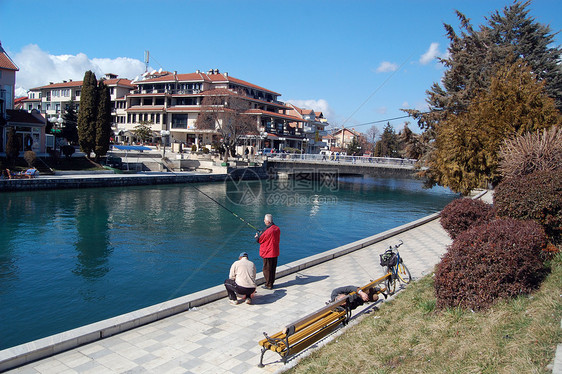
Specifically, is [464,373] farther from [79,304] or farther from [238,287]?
[79,304]

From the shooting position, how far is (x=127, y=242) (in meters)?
16.2

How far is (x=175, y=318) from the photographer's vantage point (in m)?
7.05

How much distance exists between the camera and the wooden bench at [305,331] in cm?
535

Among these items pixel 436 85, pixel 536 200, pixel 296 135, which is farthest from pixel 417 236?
pixel 296 135

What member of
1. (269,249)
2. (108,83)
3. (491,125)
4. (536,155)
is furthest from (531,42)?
(108,83)

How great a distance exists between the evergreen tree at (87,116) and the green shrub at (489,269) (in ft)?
125

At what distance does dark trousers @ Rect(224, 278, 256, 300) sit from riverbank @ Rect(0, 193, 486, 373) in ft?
0.65

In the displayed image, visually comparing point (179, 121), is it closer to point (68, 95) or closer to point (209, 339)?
point (68, 95)

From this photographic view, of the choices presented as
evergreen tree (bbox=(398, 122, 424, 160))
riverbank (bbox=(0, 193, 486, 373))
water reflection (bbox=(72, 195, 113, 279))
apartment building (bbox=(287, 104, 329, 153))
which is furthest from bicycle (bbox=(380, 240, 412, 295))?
apartment building (bbox=(287, 104, 329, 153))

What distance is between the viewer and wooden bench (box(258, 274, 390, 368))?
5.35 meters

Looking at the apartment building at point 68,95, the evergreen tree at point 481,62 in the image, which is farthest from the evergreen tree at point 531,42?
the apartment building at point 68,95

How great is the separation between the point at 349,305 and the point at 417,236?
31.3 ft

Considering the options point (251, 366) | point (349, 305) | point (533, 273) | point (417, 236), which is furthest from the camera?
point (417, 236)

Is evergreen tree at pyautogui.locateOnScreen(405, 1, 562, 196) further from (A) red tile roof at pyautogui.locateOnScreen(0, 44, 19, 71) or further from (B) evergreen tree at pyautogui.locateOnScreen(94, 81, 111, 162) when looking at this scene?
(A) red tile roof at pyautogui.locateOnScreen(0, 44, 19, 71)
